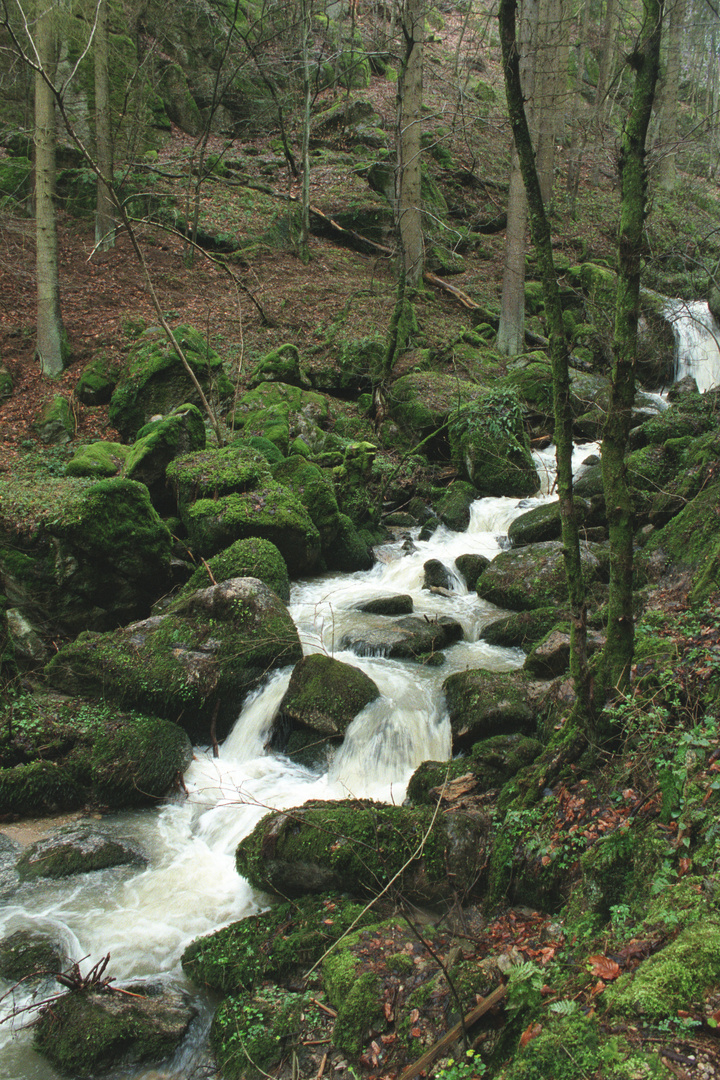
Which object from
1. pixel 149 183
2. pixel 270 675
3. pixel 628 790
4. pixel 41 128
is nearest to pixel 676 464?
pixel 270 675

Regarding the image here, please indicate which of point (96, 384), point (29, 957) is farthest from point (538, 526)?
point (96, 384)

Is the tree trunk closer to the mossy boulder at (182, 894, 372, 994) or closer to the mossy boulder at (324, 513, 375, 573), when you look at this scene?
the mossy boulder at (324, 513, 375, 573)

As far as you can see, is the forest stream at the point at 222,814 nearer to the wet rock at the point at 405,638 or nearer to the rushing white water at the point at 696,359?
the wet rock at the point at 405,638

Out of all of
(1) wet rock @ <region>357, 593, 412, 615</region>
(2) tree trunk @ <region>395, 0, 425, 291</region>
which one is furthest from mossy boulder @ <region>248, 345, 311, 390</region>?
(1) wet rock @ <region>357, 593, 412, 615</region>

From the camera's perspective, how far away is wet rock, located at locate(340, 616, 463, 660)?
7.37 metres

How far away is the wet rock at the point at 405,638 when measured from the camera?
7371 mm

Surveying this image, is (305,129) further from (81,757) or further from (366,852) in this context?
(366,852)

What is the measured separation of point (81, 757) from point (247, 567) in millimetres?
3163

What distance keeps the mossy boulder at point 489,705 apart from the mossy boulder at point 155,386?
7.63 meters

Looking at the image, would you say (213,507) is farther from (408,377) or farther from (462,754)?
(408,377)

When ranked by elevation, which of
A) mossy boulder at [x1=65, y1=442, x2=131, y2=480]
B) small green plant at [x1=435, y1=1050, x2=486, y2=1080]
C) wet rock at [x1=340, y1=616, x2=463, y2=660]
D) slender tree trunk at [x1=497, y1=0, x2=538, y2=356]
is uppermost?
slender tree trunk at [x1=497, y1=0, x2=538, y2=356]

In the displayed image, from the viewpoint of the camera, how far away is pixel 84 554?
24.5 feet

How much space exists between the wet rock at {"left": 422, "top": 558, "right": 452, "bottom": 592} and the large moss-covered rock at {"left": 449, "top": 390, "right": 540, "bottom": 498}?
3.14m

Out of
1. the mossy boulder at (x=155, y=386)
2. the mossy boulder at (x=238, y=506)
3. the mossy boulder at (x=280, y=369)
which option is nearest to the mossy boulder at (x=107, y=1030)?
the mossy boulder at (x=238, y=506)
